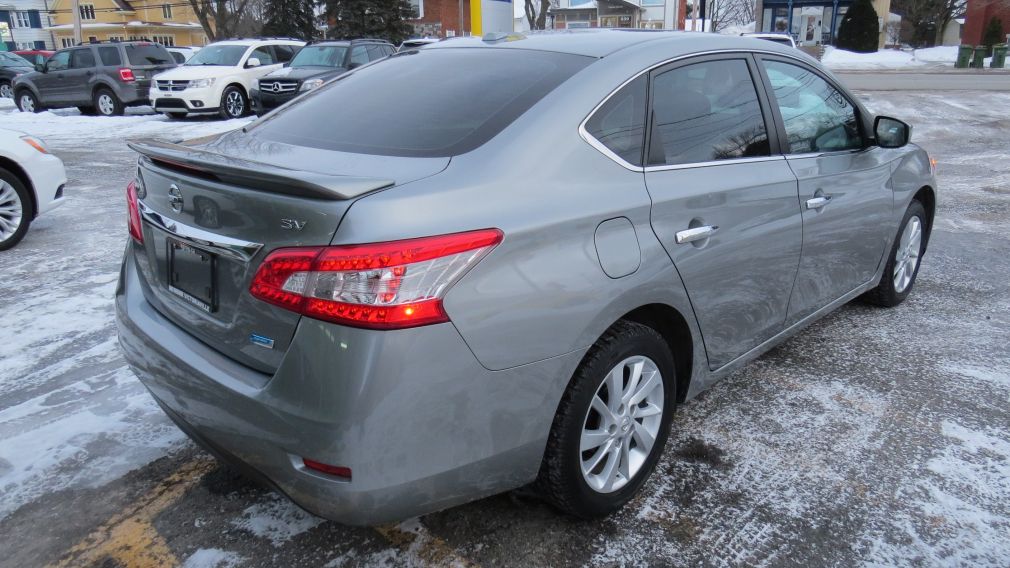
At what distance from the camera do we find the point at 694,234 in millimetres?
2699

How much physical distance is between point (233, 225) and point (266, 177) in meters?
0.19

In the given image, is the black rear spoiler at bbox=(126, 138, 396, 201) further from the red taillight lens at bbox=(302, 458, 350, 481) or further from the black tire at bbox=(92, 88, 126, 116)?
the black tire at bbox=(92, 88, 126, 116)

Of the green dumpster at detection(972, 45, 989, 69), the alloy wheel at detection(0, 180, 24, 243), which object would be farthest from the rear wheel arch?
the green dumpster at detection(972, 45, 989, 69)

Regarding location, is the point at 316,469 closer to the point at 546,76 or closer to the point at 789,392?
the point at 546,76

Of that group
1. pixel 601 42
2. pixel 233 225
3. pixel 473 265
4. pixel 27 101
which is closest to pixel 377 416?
pixel 473 265

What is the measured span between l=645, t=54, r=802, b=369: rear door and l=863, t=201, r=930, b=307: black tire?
1.53 meters

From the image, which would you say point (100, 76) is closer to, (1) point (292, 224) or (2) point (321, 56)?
(2) point (321, 56)

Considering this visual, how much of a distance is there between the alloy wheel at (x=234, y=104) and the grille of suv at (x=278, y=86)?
170cm

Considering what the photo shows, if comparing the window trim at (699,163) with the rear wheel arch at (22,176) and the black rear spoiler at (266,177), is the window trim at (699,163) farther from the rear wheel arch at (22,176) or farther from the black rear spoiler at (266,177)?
the rear wheel arch at (22,176)

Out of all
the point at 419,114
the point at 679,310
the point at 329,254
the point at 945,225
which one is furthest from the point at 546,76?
the point at 945,225

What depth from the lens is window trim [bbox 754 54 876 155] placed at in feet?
11.0

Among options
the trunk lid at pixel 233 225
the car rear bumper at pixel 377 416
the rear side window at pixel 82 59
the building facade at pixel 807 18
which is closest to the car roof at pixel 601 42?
the trunk lid at pixel 233 225

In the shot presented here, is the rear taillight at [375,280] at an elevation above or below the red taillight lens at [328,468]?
above

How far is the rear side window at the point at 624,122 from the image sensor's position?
2.55 meters
